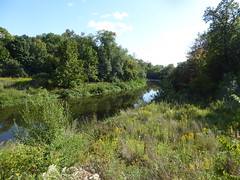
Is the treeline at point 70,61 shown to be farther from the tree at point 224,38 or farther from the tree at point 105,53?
the tree at point 224,38

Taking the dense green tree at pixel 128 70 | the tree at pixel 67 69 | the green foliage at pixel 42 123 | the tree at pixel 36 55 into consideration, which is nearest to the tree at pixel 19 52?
the tree at pixel 36 55

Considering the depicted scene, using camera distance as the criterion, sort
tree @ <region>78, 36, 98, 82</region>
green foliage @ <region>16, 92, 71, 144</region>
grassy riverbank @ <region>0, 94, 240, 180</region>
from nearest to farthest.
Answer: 1. grassy riverbank @ <region>0, 94, 240, 180</region>
2. green foliage @ <region>16, 92, 71, 144</region>
3. tree @ <region>78, 36, 98, 82</region>

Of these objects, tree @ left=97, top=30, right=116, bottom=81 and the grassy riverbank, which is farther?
tree @ left=97, top=30, right=116, bottom=81

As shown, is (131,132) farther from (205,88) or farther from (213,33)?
(213,33)

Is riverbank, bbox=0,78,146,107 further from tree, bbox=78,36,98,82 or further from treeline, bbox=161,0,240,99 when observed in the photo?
treeline, bbox=161,0,240,99

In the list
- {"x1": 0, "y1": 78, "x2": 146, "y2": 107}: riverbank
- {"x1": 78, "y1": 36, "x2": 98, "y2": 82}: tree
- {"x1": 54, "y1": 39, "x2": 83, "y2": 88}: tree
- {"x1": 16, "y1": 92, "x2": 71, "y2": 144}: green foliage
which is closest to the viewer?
{"x1": 16, "y1": 92, "x2": 71, "y2": 144}: green foliage

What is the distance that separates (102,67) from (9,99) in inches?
762

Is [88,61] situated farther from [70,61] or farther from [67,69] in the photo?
[67,69]

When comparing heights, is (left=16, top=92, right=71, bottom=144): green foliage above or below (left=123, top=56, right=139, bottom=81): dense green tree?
below

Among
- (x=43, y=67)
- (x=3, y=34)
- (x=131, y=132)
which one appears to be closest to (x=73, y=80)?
(x=43, y=67)

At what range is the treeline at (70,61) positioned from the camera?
21.7 metres

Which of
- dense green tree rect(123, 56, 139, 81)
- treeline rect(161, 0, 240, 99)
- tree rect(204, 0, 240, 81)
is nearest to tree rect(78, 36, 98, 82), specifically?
dense green tree rect(123, 56, 139, 81)

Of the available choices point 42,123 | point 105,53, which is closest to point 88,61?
point 105,53

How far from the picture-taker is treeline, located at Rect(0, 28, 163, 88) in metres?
21.7
